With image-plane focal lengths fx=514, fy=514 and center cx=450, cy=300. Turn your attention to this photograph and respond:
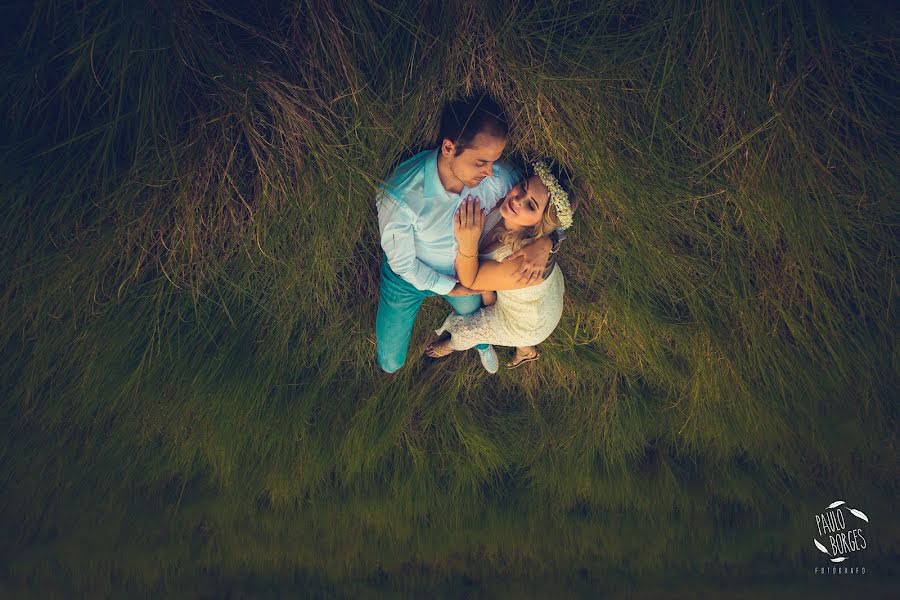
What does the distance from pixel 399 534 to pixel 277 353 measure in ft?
Answer: 2.79

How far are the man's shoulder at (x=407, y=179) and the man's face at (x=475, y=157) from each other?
0.10 metres

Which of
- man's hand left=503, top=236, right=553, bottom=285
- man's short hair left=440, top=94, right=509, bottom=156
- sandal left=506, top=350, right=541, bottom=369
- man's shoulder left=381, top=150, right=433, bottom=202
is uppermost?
man's short hair left=440, top=94, right=509, bottom=156

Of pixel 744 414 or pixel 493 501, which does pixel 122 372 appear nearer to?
pixel 493 501

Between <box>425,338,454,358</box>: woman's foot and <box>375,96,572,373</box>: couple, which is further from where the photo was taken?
<box>425,338,454,358</box>: woman's foot

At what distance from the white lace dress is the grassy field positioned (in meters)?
0.23

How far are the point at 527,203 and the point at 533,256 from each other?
0.14m

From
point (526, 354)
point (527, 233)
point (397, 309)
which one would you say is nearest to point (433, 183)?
point (527, 233)

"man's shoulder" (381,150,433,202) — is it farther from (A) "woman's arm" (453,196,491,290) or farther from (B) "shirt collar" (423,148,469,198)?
(A) "woman's arm" (453,196,491,290)

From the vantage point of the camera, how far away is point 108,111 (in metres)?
1.28

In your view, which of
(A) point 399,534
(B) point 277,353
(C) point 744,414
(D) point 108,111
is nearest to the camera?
(D) point 108,111

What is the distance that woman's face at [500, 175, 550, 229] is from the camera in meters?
1.22

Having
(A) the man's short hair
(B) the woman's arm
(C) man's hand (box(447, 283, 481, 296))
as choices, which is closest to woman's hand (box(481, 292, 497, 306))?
(C) man's hand (box(447, 283, 481, 296))

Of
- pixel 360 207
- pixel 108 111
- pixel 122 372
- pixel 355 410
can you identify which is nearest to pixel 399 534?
pixel 355 410

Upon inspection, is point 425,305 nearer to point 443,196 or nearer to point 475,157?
point 443,196
